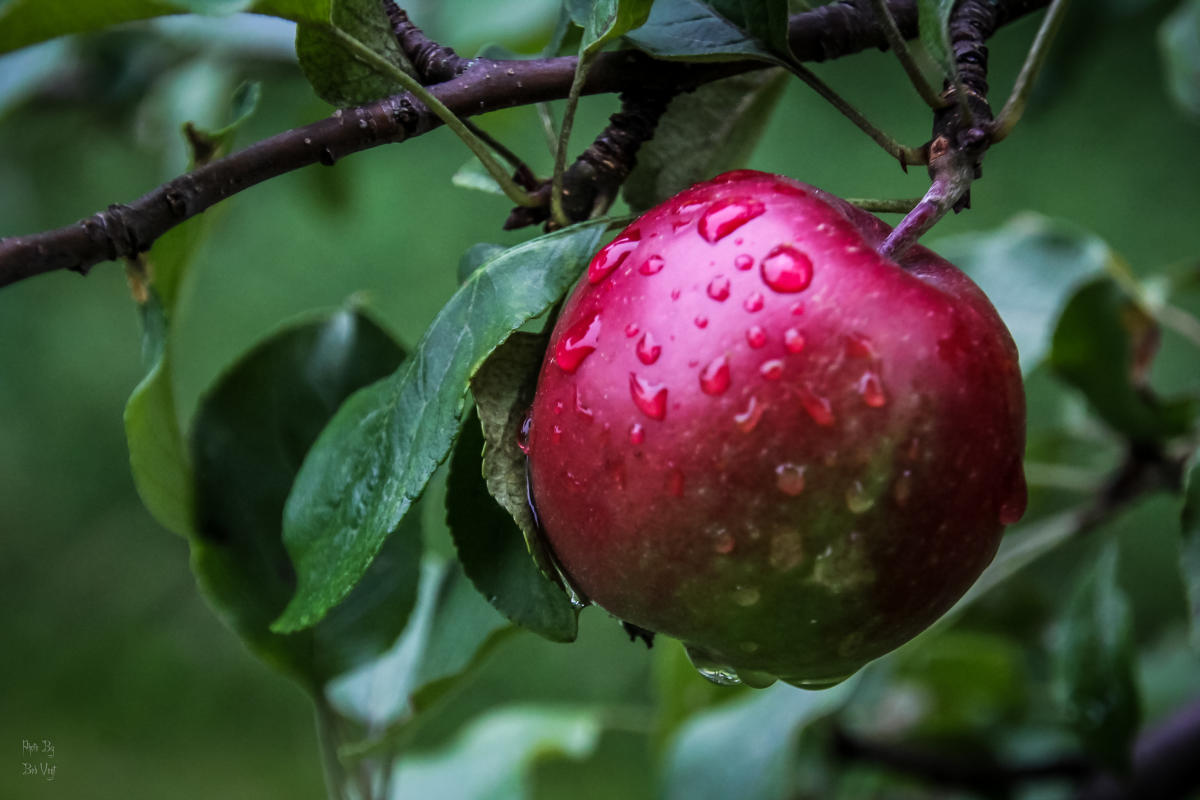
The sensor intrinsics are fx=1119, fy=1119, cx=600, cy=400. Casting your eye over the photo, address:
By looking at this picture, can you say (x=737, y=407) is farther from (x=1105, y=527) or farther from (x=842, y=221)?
(x=1105, y=527)

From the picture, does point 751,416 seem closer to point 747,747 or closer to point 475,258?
point 475,258

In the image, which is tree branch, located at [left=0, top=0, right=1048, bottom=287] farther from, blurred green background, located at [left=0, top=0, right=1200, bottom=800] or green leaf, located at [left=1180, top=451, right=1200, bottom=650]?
blurred green background, located at [left=0, top=0, right=1200, bottom=800]

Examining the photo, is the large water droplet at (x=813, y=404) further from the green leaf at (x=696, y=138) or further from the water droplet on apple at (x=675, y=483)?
the green leaf at (x=696, y=138)

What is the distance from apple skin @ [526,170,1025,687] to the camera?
300 mm

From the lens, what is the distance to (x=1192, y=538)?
1.57 ft

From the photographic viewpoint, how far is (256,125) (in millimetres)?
1310

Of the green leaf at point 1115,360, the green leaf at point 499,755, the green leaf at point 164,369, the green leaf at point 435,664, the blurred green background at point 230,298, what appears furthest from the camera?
the blurred green background at point 230,298

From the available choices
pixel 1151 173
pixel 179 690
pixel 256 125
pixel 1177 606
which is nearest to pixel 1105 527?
pixel 1177 606

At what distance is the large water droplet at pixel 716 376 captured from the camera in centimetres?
30

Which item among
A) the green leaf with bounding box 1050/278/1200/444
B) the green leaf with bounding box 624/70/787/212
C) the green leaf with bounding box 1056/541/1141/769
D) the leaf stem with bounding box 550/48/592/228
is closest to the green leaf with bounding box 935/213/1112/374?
the green leaf with bounding box 1050/278/1200/444

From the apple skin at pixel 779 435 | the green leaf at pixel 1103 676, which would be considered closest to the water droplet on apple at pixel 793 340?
the apple skin at pixel 779 435

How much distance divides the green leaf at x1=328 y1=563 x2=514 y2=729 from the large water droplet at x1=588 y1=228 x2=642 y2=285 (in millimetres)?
202

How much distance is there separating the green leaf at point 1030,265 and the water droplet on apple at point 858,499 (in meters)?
0.50

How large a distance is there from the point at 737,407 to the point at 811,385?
0.02m
